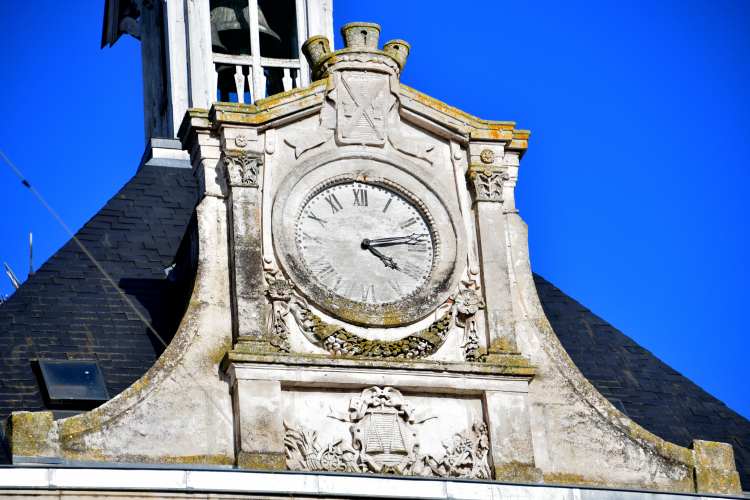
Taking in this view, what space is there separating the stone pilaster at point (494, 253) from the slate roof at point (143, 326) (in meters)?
2.47

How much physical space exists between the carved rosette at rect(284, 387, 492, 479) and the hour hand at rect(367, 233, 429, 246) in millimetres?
1847

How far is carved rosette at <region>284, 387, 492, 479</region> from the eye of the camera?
17266 millimetres

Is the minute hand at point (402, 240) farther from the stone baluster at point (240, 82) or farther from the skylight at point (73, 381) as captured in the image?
the stone baluster at point (240, 82)

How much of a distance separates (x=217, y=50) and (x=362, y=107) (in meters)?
8.90

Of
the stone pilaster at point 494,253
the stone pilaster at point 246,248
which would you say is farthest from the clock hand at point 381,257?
the stone pilaster at point 246,248

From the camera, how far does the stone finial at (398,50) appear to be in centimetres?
1967

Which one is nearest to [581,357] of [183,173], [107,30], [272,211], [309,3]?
[272,211]

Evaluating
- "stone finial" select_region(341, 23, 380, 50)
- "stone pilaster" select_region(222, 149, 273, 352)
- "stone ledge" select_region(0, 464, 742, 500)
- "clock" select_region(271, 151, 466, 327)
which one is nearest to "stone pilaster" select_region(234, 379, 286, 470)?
"stone ledge" select_region(0, 464, 742, 500)

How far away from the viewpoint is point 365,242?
18.7 meters

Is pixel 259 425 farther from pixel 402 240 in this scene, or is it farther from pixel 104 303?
pixel 104 303

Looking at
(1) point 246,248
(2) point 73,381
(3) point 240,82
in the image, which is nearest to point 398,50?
(1) point 246,248

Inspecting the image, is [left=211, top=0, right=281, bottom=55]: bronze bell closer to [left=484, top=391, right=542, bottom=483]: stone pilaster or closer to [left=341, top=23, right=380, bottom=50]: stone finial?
[left=341, top=23, right=380, bottom=50]: stone finial

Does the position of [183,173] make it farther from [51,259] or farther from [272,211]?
[272,211]

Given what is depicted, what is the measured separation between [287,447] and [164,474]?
153 cm
